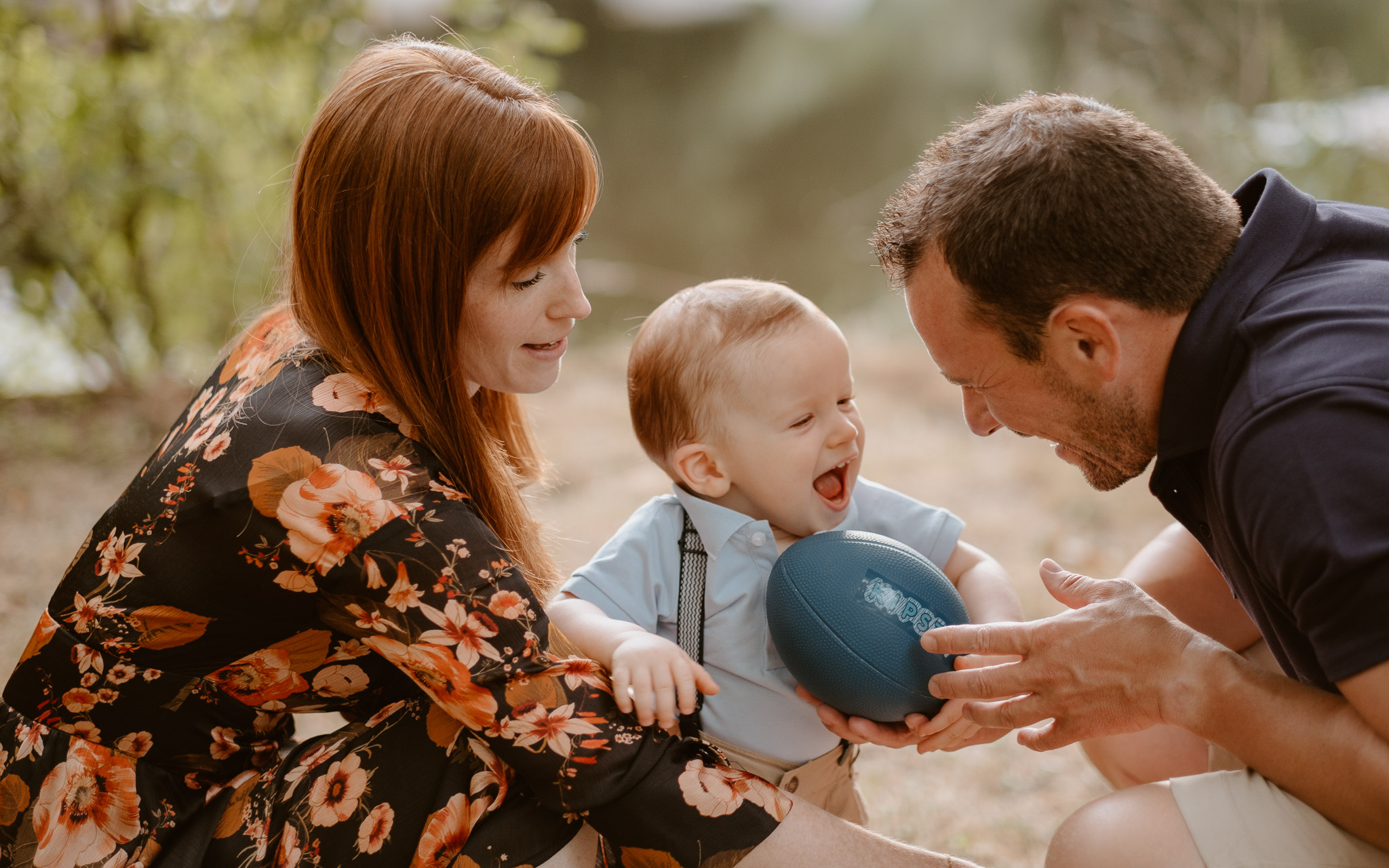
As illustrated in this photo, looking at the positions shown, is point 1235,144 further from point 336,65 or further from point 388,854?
point 388,854

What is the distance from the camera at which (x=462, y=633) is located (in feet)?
5.45

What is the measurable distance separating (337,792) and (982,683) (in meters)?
Answer: 1.16

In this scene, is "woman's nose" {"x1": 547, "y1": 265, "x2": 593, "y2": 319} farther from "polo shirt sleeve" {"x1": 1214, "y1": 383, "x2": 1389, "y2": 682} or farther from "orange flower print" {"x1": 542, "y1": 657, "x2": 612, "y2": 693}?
"polo shirt sleeve" {"x1": 1214, "y1": 383, "x2": 1389, "y2": 682}

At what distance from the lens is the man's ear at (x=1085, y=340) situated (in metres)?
1.77

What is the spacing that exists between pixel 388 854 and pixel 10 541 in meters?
3.59

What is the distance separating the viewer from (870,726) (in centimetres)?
197

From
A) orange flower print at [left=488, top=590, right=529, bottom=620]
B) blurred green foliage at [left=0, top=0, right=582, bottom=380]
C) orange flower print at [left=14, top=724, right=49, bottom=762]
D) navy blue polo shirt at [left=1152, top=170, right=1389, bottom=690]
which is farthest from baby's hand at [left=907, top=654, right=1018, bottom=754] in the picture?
blurred green foliage at [left=0, top=0, right=582, bottom=380]

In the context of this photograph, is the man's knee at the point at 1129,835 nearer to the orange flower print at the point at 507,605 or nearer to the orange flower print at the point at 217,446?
the orange flower print at the point at 507,605

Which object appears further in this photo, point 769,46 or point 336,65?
point 769,46

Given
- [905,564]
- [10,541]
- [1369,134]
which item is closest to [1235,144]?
[1369,134]

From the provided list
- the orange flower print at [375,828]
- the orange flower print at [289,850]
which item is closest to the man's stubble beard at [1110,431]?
the orange flower print at [375,828]

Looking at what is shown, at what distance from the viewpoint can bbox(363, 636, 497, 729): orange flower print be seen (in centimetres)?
166

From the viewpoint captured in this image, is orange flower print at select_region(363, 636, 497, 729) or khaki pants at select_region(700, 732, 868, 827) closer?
orange flower print at select_region(363, 636, 497, 729)

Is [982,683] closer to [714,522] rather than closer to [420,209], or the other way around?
[714,522]
